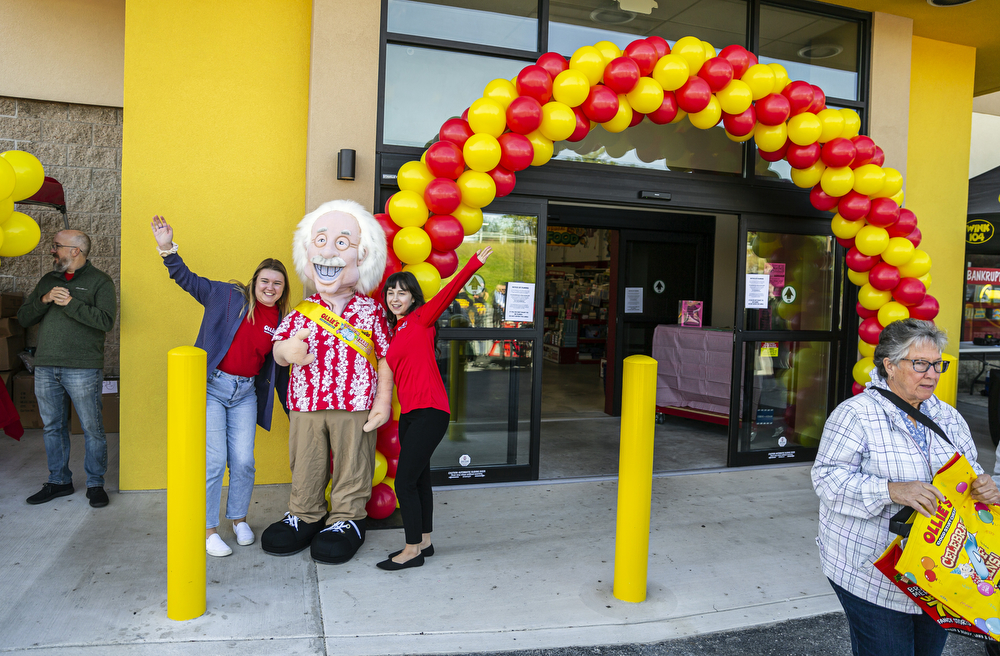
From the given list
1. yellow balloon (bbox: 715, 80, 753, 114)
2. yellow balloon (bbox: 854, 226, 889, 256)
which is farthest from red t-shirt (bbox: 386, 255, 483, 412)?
yellow balloon (bbox: 854, 226, 889, 256)

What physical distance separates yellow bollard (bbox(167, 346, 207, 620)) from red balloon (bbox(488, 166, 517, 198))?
6.65 ft

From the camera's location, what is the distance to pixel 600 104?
13.2 feet

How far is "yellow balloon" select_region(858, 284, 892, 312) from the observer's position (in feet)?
16.5

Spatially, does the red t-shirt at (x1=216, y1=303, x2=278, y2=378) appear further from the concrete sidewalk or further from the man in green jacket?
the man in green jacket

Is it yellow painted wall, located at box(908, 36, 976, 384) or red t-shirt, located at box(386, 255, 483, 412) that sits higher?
yellow painted wall, located at box(908, 36, 976, 384)

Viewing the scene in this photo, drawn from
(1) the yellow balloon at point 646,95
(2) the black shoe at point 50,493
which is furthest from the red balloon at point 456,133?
(2) the black shoe at point 50,493

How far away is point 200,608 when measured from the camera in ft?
9.43

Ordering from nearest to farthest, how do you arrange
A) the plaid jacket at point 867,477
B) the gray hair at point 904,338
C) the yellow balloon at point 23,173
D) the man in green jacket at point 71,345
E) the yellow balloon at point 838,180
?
the plaid jacket at point 867,477
the gray hair at point 904,338
the yellow balloon at point 23,173
the man in green jacket at point 71,345
the yellow balloon at point 838,180

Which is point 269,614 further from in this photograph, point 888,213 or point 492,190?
point 888,213

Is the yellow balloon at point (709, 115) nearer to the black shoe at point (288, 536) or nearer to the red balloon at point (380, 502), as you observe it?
the red balloon at point (380, 502)

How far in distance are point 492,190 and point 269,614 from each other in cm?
254

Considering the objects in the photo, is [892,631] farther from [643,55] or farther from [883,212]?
[883,212]

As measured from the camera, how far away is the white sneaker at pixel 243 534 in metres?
3.68

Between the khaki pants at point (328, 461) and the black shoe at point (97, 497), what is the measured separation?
4.73 feet
